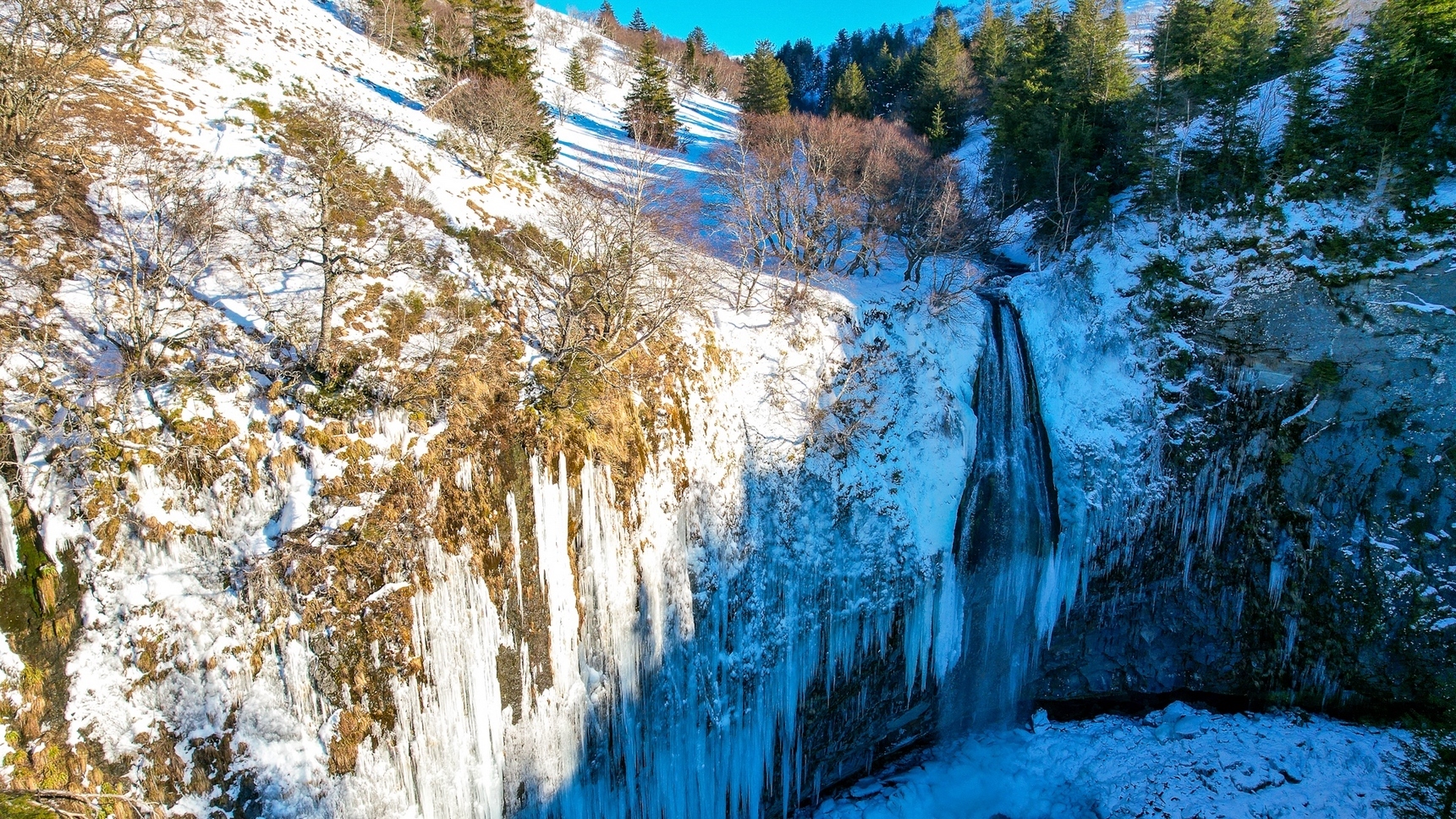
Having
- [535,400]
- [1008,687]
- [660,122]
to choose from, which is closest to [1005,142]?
[660,122]

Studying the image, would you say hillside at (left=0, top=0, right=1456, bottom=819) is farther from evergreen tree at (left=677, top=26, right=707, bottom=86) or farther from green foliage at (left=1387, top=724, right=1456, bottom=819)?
evergreen tree at (left=677, top=26, right=707, bottom=86)

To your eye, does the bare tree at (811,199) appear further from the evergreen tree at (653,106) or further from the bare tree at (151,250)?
the bare tree at (151,250)

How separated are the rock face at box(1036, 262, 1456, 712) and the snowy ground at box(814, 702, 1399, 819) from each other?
115 cm

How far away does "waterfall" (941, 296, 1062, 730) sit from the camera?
1572 cm

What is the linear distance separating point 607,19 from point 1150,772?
68.2 m

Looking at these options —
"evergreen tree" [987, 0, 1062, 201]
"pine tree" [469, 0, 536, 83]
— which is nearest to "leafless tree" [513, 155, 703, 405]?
"pine tree" [469, 0, 536, 83]

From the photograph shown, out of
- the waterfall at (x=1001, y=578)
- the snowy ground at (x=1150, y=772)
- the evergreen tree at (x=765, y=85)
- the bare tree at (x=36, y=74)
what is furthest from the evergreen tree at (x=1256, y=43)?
the bare tree at (x=36, y=74)

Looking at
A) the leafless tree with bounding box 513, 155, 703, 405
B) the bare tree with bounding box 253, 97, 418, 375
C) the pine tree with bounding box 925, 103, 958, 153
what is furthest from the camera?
the pine tree with bounding box 925, 103, 958, 153

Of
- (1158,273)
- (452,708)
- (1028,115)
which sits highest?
(1028,115)

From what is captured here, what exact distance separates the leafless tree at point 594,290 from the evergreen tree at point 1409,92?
18.9m

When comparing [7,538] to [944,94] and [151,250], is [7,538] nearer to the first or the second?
[151,250]

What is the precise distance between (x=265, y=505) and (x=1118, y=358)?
20160mm

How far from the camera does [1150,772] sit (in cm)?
1392

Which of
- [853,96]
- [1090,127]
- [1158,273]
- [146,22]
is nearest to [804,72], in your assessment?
[853,96]
